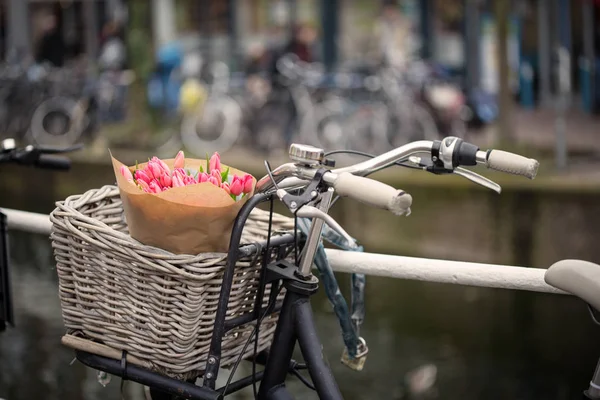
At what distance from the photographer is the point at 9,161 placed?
9.08 ft

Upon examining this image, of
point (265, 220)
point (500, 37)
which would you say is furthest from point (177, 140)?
point (265, 220)

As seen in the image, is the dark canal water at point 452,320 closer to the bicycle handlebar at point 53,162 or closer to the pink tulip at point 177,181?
the bicycle handlebar at point 53,162

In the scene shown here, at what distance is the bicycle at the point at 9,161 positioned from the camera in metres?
2.62

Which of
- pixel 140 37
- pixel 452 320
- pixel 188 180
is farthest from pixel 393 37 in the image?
pixel 188 180

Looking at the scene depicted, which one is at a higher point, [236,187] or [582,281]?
[236,187]

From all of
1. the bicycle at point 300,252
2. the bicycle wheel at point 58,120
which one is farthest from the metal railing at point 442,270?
the bicycle wheel at point 58,120

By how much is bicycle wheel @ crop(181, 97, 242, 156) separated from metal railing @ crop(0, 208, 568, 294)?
8.38 metres

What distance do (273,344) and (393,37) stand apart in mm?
10651

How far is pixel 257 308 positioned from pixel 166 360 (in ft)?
0.75

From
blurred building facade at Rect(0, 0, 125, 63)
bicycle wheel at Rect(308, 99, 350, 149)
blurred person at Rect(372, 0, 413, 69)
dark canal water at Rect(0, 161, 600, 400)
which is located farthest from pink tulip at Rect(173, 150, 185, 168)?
blurred building facade at Rect(0, 0, 125, 63)

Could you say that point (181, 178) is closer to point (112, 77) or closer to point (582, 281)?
point (582, 281)

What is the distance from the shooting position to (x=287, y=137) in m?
10.3

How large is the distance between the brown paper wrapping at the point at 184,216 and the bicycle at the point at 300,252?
0.15 feet

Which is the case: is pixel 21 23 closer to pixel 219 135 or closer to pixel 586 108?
pixel 219 135
